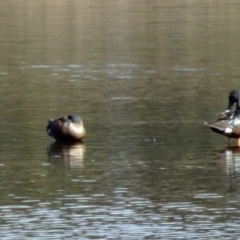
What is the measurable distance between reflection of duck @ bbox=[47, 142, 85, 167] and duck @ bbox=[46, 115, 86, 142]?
113 mm

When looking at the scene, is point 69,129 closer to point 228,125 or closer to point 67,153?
point 67,153

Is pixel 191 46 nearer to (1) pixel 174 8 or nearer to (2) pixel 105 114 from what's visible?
(2) pixel 105 114

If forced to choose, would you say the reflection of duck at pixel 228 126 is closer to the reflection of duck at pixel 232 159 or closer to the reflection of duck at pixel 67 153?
the reflection of duck at pixel 232 159

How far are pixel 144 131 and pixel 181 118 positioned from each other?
1323 millimetres

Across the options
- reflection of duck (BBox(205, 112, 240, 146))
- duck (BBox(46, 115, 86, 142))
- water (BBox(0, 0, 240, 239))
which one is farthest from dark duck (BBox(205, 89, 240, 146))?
duck (BBox(46, 115, 86, 142))

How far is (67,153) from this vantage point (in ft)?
49.0

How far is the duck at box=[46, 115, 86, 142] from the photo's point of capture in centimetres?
1553

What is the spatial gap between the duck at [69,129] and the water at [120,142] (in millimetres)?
163

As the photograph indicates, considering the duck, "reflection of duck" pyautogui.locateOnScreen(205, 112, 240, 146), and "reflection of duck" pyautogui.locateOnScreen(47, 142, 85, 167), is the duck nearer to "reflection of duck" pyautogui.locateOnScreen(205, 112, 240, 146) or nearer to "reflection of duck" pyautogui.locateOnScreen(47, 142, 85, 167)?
"reflection of duck" pyautogui.locateOnScreen(47, 142, 85, 167)

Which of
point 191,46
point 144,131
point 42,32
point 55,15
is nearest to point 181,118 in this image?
point 144,131

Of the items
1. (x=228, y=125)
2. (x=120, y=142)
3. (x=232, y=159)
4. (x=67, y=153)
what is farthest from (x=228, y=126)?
(x=67, y=153)

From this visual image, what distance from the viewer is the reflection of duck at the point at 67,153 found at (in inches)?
562

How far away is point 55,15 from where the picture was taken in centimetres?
4712

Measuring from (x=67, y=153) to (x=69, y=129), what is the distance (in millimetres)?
708
